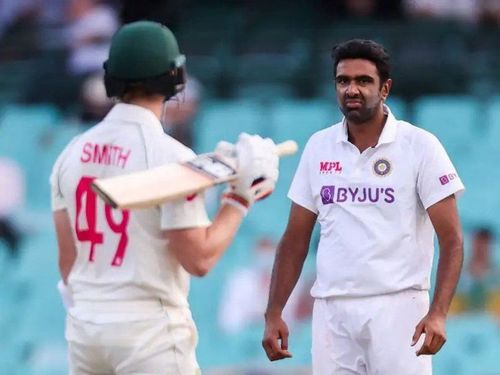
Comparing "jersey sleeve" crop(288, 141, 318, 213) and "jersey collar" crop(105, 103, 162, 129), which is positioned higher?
"jersey collar" crop(105, 103, 162, 129)

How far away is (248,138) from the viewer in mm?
4102

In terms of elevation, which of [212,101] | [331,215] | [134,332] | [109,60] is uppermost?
[212,101]

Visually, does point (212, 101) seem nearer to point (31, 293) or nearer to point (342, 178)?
point (31, 293)

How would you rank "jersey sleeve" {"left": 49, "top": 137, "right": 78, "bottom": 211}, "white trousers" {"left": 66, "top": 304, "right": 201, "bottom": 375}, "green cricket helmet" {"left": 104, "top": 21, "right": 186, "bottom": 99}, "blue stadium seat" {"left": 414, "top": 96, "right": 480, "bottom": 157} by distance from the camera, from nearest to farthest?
"white trousers" {"left": 66, "top": 304, "right": 201, "bottom": 375} < "green cricket helmet" {"left": 104, "top": 21, "right": 186, "bottom": 99} < "jersey sleeve" {"left": 49, "top": 137, "right": 78, "bottom": 211} < "blue stadium seat" {"left": 414, "top": 96, "right": 480, "bottom": 157}

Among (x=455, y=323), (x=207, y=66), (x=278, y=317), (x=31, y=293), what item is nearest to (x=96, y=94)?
(x=207, y=66)

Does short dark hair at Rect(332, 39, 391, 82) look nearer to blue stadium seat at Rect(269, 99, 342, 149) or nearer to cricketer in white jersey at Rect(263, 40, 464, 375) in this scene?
cricketer in white jersey at Rect(263, 40, 464, 375)

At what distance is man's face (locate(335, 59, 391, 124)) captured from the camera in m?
4.77

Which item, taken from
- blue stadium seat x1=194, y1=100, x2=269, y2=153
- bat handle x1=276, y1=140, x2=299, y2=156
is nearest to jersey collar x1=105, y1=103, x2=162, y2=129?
bat handle x1=276, y1=140, x2=299, y2=156

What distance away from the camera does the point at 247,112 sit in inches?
391

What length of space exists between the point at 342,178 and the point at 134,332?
108 cm

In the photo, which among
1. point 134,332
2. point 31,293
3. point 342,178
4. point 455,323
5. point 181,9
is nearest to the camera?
point 134,332

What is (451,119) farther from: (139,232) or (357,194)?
(139,232)

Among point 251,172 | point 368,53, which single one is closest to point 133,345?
point 251,172

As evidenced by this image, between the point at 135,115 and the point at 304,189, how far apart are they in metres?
0.95
